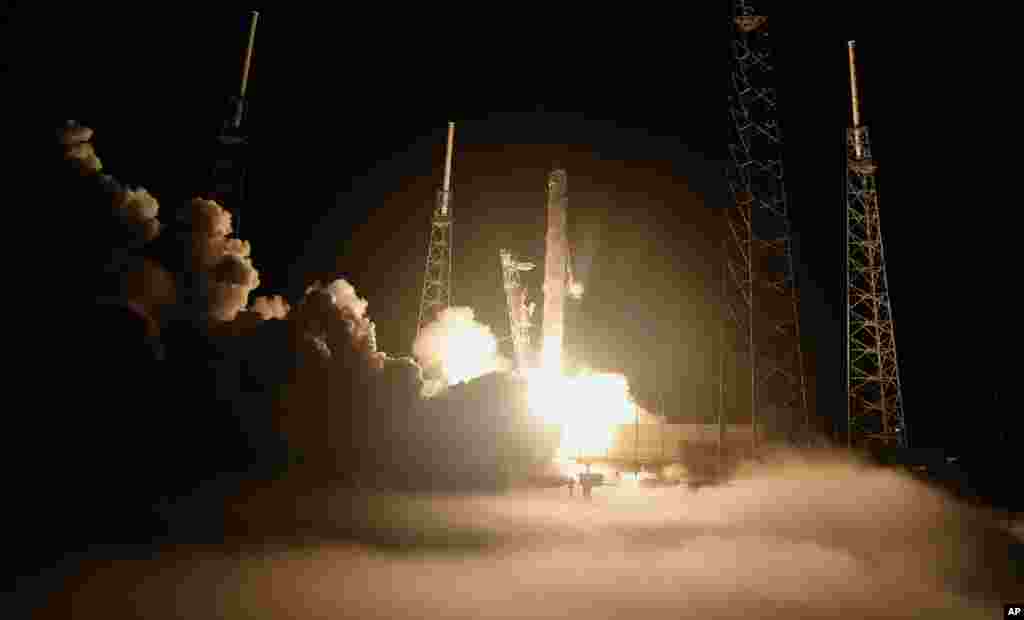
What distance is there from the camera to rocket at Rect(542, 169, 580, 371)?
4472cm

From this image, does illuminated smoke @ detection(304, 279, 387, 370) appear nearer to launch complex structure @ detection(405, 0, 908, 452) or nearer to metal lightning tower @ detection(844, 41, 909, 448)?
launch complex structure @ detection(405, 0, 908, 452)

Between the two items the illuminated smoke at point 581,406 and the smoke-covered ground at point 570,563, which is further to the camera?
the illuminated smoke at point 581,406

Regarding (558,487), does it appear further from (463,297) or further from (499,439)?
(463,297)

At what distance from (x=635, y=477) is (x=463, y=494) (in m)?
12.7

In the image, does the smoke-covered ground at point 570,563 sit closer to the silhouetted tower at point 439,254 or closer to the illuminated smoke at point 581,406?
the illuminated smoke at point 581,406

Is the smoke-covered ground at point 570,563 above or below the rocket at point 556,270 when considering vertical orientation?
below

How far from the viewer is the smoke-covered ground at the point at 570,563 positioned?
14773mm

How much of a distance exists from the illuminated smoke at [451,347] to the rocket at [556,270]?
15.4 feet

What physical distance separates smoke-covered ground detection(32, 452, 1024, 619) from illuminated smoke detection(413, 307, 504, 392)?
14517 mm

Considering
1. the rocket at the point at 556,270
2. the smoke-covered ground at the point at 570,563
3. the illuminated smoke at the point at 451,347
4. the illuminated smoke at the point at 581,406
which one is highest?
the rocket at the point at 556,270

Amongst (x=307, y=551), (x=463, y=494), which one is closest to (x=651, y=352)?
(x=463, y=494)

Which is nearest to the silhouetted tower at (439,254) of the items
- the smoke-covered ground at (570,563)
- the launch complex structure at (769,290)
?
the launch complex structure at (769,290)

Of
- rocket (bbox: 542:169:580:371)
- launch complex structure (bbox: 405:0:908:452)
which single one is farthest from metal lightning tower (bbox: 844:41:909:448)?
rocket (bbox: 542:169:580:371)

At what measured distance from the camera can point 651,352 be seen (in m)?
57.9
